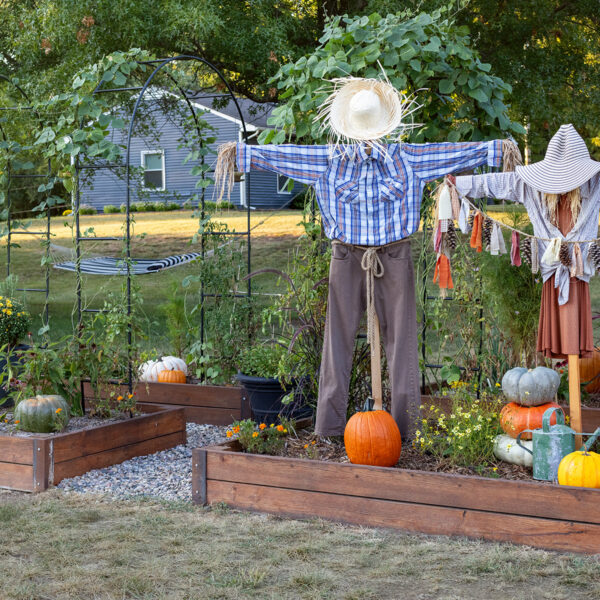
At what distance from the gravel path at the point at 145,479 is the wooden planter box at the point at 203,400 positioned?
0.68 m

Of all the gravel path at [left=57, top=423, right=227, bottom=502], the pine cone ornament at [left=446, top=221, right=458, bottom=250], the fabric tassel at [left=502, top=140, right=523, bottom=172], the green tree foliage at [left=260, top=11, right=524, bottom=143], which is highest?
the green tree foliage at [left=260, top=11, right=524, bottom=143]

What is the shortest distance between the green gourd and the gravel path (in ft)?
1.10

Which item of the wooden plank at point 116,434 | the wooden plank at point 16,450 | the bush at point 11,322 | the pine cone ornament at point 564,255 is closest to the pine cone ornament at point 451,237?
the pine cone ornament at point 564,255

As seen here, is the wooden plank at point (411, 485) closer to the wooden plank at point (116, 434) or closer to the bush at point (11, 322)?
the wooden plank at point (116, 434)

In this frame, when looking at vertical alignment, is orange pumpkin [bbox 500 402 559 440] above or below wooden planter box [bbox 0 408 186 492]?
above

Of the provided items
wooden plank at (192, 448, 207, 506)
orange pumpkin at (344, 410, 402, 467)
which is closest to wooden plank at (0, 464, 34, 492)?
wooden plank at (192, 448, 207, 506)

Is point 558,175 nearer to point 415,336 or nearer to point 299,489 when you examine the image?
point 415,336

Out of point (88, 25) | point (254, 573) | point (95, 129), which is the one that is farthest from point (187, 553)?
point (88, 25)

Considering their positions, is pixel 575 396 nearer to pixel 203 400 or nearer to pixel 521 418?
pixel 521 418

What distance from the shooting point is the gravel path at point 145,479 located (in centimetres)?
392

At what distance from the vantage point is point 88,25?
8.02m

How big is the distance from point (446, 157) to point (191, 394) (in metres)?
2.52

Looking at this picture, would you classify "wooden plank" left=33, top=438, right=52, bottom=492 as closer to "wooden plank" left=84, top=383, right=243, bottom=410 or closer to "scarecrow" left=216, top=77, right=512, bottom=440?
"wooden plank" left=84, top=383, right=243, bottom=410

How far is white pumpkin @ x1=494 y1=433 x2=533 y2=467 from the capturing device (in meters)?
3.58
